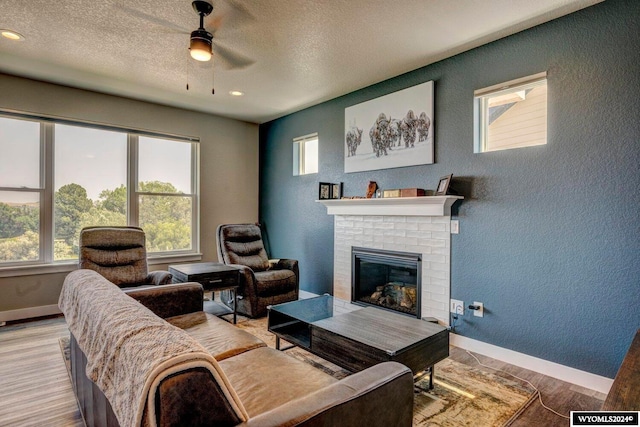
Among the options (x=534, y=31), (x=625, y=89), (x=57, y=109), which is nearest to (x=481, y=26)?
(x=534, y=31)

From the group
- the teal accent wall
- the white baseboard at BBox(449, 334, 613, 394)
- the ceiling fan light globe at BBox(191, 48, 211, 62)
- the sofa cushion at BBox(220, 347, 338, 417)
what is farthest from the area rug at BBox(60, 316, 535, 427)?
the ceiling fan light globe at BBox(191, 48, 211, 62)

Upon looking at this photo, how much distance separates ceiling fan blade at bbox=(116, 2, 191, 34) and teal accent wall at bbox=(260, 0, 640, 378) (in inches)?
86.7

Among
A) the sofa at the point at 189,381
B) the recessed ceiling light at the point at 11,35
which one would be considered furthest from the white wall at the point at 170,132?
the sofa at the point at 189,381

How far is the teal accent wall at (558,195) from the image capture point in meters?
2.23

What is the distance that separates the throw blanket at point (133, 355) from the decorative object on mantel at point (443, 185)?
2.54 meters

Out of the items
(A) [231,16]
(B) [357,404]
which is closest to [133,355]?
(B) [357,404]

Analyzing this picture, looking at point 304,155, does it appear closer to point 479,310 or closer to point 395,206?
point 395,206

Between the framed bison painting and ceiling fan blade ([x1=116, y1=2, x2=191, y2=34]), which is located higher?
ceiling fan blade ([x1=116, y1=2, x2=191, y2=34])

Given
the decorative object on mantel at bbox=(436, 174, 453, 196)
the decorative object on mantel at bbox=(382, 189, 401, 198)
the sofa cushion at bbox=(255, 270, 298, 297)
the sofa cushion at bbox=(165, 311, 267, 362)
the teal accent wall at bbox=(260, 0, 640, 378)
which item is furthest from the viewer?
the sofa cushion at bbox=(255, 270, 298, 297)

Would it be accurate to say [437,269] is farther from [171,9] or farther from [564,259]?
[171,9]

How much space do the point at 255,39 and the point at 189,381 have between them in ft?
8.93

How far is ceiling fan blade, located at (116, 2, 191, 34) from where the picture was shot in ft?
7.84

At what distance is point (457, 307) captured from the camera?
3018mm

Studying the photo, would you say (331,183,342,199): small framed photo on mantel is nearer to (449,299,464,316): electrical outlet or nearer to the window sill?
(449,299,464,316): electrical outlet
